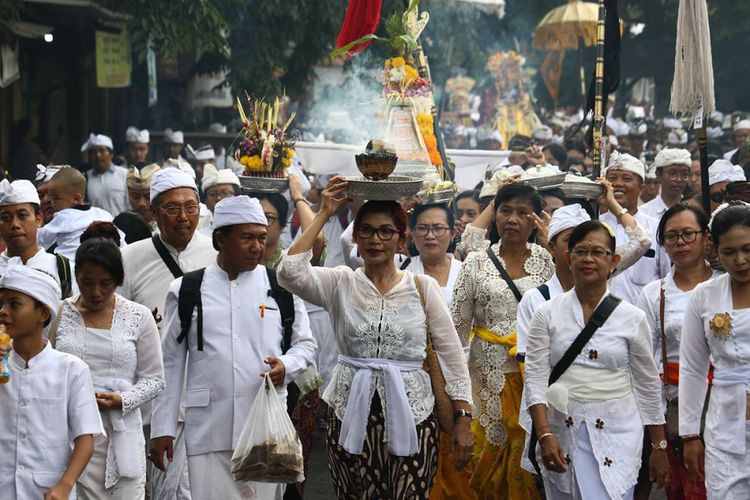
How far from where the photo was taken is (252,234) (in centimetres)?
710

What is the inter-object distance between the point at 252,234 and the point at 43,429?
1722 mm

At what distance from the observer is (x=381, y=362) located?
6660mm

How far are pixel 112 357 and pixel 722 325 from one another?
3.09 meters

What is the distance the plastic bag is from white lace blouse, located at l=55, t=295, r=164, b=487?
555 mm

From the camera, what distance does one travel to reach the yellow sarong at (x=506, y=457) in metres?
8.30

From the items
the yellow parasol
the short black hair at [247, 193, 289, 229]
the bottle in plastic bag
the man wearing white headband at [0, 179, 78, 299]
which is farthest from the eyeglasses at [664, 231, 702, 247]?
the yellow parasol

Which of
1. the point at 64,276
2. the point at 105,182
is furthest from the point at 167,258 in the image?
the point at 105,182

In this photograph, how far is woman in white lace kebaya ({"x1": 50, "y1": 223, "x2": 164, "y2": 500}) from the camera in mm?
6688

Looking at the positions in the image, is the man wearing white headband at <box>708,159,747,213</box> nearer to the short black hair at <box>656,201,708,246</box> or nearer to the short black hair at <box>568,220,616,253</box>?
the short black hair at <box>656,201,708,246</box>

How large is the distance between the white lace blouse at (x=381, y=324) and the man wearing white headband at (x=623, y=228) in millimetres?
2972

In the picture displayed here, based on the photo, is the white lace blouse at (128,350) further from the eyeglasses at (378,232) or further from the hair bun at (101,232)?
the hair bun at (101,232)


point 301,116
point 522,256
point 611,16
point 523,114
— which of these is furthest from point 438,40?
point 522,256

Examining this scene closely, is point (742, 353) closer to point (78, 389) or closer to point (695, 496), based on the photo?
point (695, 496)

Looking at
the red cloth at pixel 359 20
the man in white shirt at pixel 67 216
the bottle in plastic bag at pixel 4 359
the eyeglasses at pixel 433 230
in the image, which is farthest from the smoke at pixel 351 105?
the bottle in plastic bag at pixel 4 359
